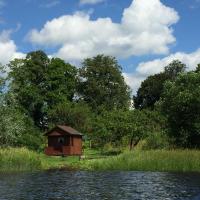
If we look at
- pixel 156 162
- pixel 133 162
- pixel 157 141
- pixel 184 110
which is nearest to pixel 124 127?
pixel 157 141

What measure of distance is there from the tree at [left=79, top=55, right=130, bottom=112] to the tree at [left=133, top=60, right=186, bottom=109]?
745 centimetres

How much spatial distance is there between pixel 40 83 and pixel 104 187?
283ft

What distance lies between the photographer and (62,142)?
276 feet

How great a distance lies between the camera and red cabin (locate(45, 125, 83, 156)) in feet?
272

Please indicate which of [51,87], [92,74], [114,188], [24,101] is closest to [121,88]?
[92,74]

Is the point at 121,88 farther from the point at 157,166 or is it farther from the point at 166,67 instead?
the point at 157,166

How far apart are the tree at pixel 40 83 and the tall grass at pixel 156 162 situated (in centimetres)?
6125

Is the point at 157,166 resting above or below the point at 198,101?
below

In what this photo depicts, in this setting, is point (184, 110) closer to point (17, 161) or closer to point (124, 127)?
point (124, 127)

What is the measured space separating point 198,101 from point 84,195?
31.2 metres

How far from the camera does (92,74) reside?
438 feet

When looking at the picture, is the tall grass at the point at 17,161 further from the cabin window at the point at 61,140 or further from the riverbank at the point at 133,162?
the cabin window at the point at 61,140

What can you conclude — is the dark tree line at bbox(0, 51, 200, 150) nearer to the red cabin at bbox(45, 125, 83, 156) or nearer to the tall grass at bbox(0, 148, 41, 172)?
the red cabin at bbox(45, 125, 83, 156)

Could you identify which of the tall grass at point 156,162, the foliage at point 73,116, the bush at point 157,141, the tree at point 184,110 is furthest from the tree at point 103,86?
the tall grass at point 156,162
